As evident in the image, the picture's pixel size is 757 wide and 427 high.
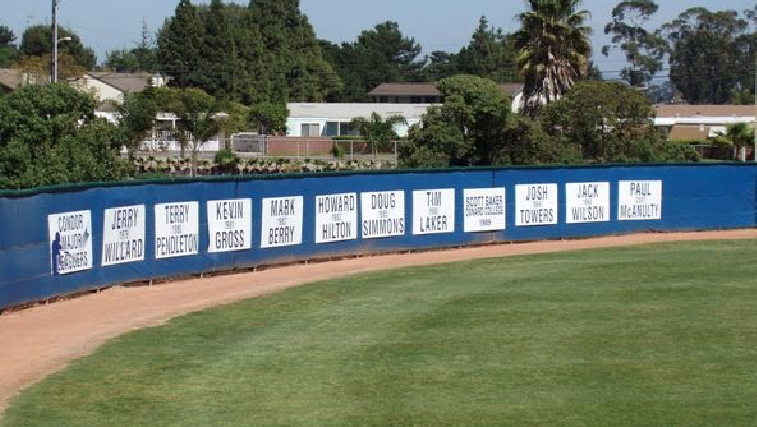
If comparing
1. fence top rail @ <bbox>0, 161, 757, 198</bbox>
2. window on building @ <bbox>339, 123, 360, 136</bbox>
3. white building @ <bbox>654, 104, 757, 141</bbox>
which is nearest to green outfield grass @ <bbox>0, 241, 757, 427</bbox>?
fence top rail @ <bbox>0, 161, 757, 198</bbox>

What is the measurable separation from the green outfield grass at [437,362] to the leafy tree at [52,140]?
16.3 m

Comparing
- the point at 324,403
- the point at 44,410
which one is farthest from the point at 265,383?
the point at 44,410

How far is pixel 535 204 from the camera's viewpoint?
31.0m

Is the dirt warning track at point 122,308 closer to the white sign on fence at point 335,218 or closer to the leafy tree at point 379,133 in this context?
the white sign on fence at point 335,218

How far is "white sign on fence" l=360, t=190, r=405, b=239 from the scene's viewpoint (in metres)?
27.4

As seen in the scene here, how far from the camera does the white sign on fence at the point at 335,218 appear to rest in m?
26.2

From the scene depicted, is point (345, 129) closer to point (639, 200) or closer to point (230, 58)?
point (230, 58)

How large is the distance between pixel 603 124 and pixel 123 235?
1387 inches

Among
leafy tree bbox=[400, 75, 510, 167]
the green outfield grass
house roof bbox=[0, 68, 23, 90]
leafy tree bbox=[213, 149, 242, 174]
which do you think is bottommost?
the green outfield grass

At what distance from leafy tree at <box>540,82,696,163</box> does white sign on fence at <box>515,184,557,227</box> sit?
20666 millimetres

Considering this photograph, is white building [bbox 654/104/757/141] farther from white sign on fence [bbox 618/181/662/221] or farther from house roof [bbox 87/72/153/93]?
white sign on fence [bbox 618/181/662/221]

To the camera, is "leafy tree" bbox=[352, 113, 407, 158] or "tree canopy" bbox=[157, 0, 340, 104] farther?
"tree canopy" bbox=[157, 0, 340, 104]

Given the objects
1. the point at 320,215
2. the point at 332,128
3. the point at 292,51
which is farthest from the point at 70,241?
the point at 292,51

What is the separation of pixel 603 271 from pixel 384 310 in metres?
7.08
